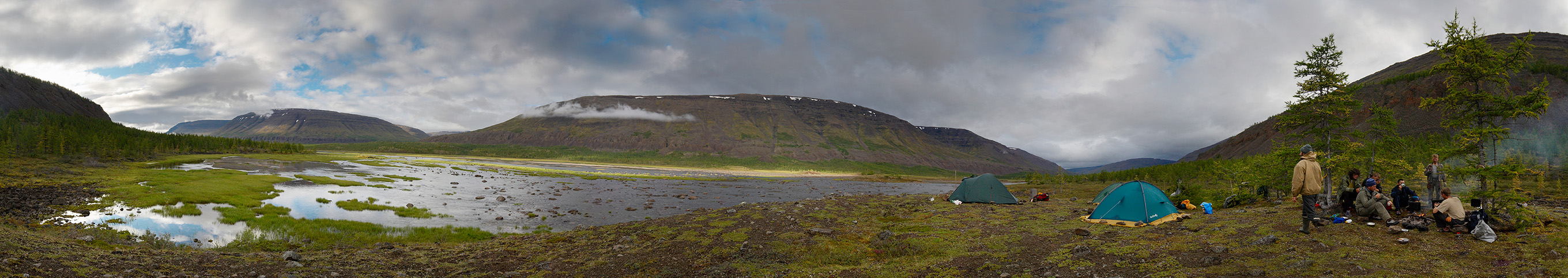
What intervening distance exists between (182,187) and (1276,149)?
Answer: 62967mm

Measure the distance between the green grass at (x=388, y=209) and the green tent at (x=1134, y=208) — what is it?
32436 millimetres

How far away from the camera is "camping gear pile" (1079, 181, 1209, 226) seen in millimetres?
19953

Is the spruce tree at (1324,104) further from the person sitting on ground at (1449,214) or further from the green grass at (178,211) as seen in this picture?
the green grass at (178,211)

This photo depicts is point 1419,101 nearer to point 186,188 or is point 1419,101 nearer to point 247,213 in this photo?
point 247,213

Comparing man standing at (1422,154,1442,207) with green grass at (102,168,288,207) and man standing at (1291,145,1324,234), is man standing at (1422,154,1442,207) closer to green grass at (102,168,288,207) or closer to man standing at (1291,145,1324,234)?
man standing at (1291,145,1324,234)

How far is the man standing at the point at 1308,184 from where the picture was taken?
14.1m

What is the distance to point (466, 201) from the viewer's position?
37.8 metres

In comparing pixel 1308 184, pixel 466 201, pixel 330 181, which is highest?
pixel 1308 184

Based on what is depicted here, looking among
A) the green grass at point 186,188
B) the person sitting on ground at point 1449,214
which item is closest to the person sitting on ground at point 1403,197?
the person sitting on ground at point 1449,214

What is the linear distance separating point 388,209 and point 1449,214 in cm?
4369

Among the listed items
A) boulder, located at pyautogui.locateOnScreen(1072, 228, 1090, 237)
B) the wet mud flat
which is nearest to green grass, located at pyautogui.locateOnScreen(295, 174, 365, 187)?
the wet mud flat

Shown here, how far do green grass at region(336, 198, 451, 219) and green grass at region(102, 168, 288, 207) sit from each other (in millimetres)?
3923

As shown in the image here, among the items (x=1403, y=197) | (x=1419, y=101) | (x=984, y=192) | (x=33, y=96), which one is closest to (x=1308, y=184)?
(x=1403, y=197)

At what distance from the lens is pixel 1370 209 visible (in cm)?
1470
